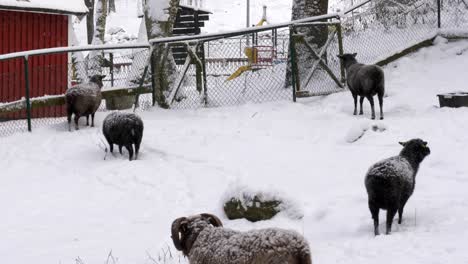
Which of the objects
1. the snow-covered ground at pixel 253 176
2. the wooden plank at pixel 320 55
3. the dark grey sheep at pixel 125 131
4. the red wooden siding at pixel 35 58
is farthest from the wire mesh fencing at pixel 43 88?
the wooden plank at pixel 320 55

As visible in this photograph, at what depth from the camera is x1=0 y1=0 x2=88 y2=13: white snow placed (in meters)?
14.4

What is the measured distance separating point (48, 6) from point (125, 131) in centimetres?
599

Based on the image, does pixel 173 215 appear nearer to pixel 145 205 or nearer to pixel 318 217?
pixel 145 205

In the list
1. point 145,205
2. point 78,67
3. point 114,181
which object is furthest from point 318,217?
point 78,67

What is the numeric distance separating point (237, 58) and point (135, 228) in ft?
32.6

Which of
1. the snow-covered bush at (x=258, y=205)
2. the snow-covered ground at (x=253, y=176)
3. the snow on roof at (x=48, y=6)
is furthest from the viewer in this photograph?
the snow on roof at (x=48, y=6)

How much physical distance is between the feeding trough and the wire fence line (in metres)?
2.86

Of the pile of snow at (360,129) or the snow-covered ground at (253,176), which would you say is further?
the pile of snow at (360,129)

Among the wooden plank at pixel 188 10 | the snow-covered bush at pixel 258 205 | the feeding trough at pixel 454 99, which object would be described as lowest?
the snow-covered bush at pixel 258 205

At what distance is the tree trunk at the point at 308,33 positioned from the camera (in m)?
13.7

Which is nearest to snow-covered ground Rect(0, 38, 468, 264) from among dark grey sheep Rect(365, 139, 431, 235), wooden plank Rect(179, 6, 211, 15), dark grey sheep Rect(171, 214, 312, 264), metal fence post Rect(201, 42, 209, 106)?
dark grey sheep Rect(365, 139, 431, 235)

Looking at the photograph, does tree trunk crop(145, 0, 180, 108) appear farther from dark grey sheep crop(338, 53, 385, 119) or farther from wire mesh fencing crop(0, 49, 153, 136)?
dark grey sheep crop(338, 53, 385, 119)

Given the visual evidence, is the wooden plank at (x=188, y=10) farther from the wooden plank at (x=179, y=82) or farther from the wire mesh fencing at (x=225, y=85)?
the wooden plank at (x=179, y=82)

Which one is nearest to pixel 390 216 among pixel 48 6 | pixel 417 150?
pixel 417 150
